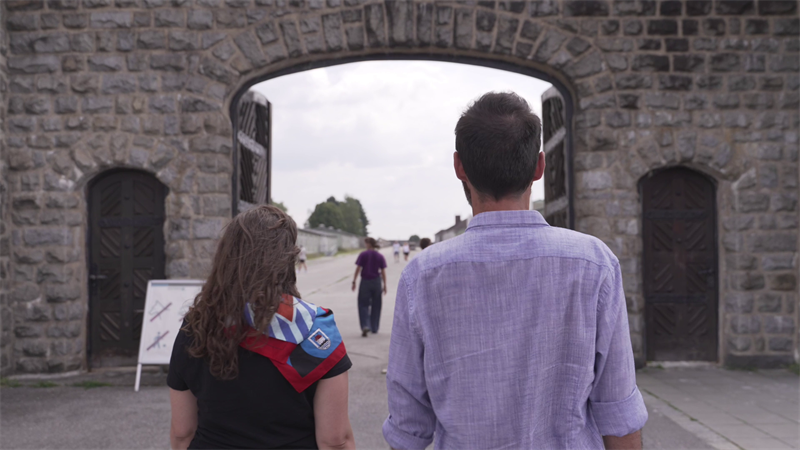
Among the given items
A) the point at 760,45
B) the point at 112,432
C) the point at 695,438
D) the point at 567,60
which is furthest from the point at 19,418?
the point at 760,45

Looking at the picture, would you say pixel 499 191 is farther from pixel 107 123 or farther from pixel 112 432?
pixel 107 123

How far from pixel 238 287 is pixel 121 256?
21.2ft

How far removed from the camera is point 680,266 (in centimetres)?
798

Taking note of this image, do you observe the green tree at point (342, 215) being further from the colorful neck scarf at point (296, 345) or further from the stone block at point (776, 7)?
the colorful neck scarf at point (296, 345)

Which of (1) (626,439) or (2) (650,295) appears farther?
(2) (650,295)

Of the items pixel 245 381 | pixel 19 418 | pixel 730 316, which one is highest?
pixel 245 381

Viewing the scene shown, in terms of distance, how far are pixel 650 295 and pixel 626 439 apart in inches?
268

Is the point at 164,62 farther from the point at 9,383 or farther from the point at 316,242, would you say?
the point at 316,242

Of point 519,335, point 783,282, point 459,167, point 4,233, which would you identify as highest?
point 459,167

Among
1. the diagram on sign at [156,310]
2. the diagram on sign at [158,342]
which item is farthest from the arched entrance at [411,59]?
the diagram on sign at [158,342]

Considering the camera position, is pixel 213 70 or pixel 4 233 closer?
pixel 4 233

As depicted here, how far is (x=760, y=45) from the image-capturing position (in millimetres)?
7863

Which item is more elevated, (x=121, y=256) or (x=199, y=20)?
(x=199, y=20)

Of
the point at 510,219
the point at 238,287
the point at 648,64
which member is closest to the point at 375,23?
the point at 648,64
